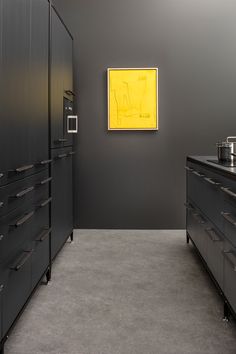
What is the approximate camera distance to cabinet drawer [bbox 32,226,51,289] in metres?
2.96

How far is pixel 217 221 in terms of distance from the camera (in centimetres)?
298

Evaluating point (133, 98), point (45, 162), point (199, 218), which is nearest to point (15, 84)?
point (45, 162)

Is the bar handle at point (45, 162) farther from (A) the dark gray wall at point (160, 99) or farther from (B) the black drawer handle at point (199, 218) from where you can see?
(A) the dark gray wall at point (160, 99)

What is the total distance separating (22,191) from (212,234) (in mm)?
1371

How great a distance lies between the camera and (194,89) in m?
5.22

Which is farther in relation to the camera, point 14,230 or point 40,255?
point 40,255

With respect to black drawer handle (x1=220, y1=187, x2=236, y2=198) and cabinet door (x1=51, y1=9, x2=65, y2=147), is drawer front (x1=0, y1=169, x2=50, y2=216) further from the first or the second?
black drawer handle (x1=220, y1=187, x2=236, y2=198)

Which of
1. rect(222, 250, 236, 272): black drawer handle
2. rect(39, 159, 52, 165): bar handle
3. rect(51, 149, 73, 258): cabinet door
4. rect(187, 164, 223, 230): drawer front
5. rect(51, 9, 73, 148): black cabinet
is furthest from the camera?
rect(51, 149, 73, 258): cabinet door

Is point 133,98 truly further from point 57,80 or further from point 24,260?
point 24,260

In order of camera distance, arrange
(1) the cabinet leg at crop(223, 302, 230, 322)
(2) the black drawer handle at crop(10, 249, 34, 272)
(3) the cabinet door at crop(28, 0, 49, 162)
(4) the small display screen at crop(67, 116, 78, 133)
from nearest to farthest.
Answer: (2) the black drawer handle at crop(10, 249, 34, 272) → (1) the cabinet leg at crop(223, 302, 230, 322) → (3) the cabinet door at crop(28, 0, 49, 162) → (4) the small display screen at crop(67, 116, 78, 133)

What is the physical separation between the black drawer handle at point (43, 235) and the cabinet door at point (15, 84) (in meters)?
0.60

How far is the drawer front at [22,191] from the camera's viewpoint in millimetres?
2245

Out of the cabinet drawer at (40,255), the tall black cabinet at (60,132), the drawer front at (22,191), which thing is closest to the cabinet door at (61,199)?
the tall black cabinet at (60,132)

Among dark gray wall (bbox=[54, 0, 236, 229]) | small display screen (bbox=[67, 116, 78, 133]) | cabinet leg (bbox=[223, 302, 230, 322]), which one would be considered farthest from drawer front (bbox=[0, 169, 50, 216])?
dark gray wall (bbox=[54, 0, 236, 229])
